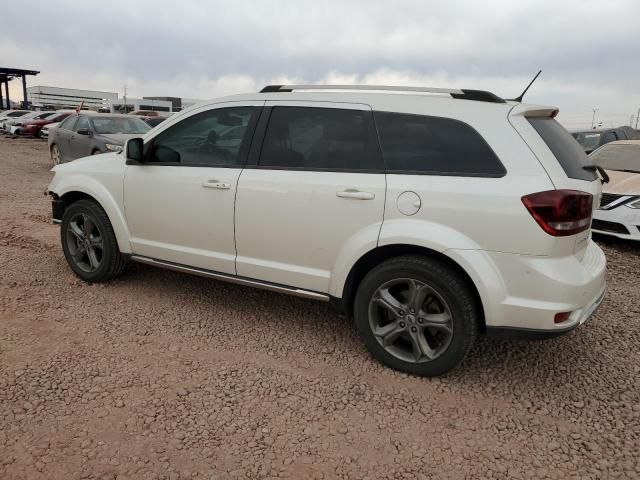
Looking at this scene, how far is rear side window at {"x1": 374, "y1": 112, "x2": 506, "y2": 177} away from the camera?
9.41 ft

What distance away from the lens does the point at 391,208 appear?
9.88 ft

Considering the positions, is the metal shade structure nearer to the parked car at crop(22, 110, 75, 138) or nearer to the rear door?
the parked car at crop(22, 110, 75, 138)

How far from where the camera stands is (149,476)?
226 centimetres

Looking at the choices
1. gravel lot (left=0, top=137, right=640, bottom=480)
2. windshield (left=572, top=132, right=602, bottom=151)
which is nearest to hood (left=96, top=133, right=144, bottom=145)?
gravel lot (left=0, top=137, right=640, bottom=480)

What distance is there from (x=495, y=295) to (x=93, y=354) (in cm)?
261

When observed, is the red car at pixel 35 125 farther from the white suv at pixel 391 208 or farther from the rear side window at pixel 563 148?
the rear side window at pixel 563 148

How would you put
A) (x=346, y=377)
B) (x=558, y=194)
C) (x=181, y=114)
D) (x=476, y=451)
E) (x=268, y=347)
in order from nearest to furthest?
(x=476, y=451)
(x=558, y=194)
(x=346, y=377)
(x=268, y=347)
(x=181, y=114)

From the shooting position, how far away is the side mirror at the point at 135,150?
4004mm

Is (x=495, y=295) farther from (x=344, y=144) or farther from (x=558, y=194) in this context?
(x=344, y=144)

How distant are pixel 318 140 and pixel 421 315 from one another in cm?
135

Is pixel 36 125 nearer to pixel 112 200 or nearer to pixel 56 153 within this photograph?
pixel 56 153

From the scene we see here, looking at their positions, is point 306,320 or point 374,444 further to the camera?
point 306,320

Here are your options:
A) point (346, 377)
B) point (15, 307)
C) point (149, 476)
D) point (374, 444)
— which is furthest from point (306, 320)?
point (15, 307)

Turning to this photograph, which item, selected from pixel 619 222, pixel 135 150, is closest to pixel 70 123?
pixel 135 150
